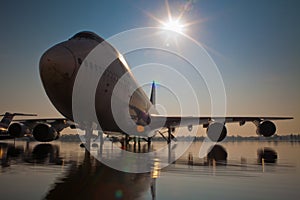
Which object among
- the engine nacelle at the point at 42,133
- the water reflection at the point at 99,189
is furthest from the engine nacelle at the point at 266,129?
the water reflection at the point at 99,189

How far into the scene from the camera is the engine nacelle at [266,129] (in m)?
23.5

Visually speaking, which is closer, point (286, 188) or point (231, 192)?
point (231, 192)

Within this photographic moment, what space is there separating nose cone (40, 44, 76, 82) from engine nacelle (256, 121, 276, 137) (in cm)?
2004

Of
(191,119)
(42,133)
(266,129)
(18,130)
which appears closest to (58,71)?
(42,133)

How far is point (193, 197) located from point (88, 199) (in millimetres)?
2017

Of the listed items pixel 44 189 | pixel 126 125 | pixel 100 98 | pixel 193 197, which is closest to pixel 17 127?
pixel 126 125

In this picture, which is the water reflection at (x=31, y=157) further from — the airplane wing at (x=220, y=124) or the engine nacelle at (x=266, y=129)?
the engine nacelle at (x=266, y=129)

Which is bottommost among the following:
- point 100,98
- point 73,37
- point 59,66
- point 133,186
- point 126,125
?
point 133,186

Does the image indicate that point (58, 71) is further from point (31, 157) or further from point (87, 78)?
point (31, 157)

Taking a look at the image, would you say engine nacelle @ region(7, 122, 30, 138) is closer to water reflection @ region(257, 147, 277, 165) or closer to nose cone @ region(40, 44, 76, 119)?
nose cone @ region(40, 44, 76, 119)

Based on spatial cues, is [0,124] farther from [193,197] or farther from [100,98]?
[193,197]

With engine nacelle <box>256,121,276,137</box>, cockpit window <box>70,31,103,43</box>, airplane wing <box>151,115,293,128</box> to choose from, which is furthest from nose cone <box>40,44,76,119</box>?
engine nacelle <box>256,121,276,137</box>

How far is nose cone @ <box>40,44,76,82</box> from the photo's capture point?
9.90 metres

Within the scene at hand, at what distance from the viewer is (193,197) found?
4.82m
